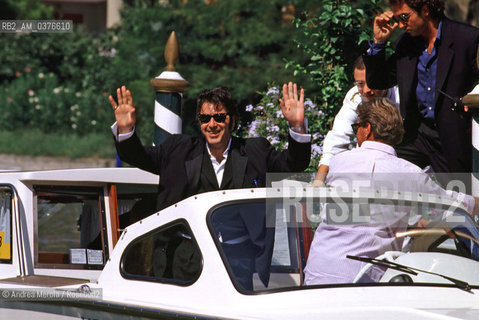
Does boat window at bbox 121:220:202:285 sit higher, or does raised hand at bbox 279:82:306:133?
raised hand at bbox 279:82:306:133

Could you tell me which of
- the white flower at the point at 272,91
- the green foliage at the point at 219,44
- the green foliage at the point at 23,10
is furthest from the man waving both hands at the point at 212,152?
the green foliage at the point at 23,10

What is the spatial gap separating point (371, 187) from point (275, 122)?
3.49m

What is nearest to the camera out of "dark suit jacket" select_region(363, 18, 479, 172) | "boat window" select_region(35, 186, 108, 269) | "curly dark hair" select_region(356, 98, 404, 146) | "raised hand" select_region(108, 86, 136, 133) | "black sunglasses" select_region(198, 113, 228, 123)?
"curly dark hair" select_region(356, 98, 404, 146)

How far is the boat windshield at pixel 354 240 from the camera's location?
3.77 m

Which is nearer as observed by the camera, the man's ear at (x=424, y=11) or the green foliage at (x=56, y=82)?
the man's ear at (x=424, y=11)

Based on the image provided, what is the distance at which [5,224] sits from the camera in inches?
210

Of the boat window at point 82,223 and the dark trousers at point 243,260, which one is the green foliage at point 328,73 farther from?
the dark trousers at point 243,260

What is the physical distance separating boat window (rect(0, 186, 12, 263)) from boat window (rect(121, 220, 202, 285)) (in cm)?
145

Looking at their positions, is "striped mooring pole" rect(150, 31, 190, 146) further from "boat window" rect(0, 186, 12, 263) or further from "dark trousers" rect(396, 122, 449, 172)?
"dark trousers" rect(396, 122, 449, 172)

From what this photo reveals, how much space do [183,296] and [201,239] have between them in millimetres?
261

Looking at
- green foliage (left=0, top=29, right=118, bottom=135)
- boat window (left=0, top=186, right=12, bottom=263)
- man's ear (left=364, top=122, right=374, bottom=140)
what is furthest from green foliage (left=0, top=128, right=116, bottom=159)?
man's ear (left=364, top=122, right=374, bottom=140)

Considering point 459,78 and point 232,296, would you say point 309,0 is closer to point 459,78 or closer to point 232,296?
point 459,78

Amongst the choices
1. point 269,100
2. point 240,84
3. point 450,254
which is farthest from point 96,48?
point 450,254

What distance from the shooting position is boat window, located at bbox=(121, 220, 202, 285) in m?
3.83
